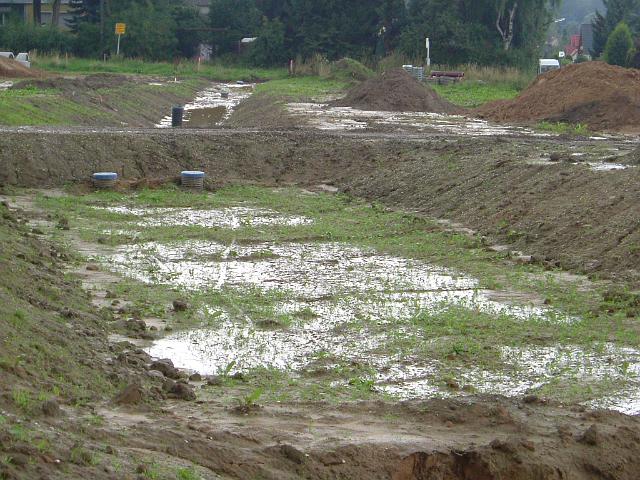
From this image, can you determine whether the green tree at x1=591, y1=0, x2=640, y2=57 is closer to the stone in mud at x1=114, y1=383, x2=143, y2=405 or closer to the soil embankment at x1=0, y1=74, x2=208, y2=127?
the soil embankment at x1=0, y1=74, x2=208, y2=127

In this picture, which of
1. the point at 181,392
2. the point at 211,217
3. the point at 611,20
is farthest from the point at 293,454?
the point at 611,20

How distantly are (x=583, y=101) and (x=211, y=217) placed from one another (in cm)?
2229

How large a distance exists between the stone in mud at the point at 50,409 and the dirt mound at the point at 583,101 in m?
32.2

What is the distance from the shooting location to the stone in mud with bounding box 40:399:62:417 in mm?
7953

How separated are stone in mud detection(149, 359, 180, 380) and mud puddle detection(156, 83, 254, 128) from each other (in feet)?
84.2

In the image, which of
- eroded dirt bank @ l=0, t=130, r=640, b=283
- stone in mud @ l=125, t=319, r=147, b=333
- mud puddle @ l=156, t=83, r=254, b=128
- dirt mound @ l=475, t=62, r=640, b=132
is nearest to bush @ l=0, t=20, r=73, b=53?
mud puddle @ l=156, t=83, r=254, b=128

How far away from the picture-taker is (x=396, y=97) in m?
45.7

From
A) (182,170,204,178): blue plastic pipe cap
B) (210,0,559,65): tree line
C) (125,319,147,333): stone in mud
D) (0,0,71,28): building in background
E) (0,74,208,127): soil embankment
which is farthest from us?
(0,0,71,28): building in background

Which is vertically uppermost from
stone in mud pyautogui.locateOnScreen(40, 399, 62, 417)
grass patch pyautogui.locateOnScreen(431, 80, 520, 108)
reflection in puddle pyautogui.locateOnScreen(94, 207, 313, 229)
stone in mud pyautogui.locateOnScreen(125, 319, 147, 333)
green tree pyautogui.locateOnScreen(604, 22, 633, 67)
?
green tree pyautogui.locateOnScreen(604, 22, 633, 67)

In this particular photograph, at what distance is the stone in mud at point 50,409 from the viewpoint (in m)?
7.95

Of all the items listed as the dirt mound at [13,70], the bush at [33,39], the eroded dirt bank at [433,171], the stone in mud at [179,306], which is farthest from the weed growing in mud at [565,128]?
the bush at [33,39]

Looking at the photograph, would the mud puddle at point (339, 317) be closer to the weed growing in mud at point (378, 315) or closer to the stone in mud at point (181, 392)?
the weed growing in mud at point (378, 315)

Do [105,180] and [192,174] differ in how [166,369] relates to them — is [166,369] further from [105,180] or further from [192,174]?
[105,180]

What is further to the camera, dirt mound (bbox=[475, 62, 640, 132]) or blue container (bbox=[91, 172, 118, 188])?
dirt mound (bbox=[475, 62, 640, 132])
